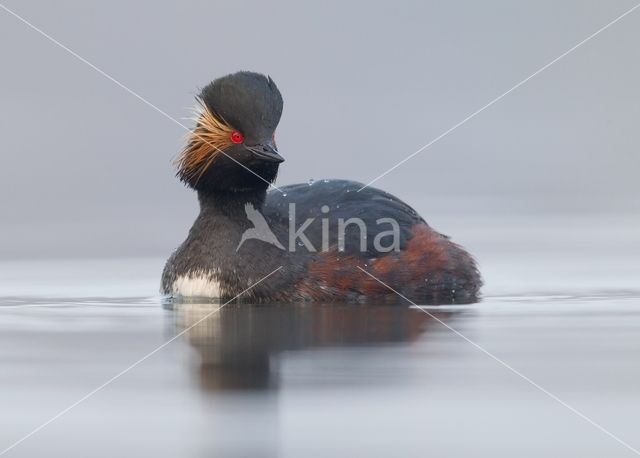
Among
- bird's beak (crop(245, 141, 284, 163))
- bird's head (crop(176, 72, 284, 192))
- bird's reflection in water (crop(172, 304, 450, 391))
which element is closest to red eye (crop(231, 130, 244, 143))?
bird's head (crop(176, 72, 284, 192))

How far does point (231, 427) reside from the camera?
23.7 feet

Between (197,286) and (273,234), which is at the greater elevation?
(273,234)

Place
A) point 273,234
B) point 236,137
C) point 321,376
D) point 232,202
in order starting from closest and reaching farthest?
point 321,376
point 236,137
point 273,234
point 232,202

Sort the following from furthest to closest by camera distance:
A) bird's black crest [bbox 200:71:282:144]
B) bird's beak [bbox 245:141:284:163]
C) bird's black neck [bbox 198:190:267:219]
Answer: bird's black neck [bbox 198:190:267:219], bird's black crest [bbox 200:71:282:144], bird's beak [bbox 245:141:284:163]

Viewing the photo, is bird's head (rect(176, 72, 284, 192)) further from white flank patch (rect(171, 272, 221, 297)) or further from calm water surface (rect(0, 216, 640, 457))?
calm water surface (rect(0, 216, 640, 457))

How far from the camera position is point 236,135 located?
1260 cm

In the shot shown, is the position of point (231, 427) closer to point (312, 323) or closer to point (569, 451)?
point (569, 451)

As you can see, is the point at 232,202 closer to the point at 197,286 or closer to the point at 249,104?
the point at 197,286

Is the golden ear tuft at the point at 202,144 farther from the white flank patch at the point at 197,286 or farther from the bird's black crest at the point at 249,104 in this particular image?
the white flank patch at the point at 197,286

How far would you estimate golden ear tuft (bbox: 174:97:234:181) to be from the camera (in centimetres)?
1267

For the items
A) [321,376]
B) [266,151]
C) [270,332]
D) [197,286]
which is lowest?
[321,376]

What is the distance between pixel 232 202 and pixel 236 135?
67 cm

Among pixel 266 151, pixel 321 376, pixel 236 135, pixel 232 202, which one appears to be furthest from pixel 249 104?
pixel 321 376

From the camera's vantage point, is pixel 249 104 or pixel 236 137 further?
pixel 236 137
